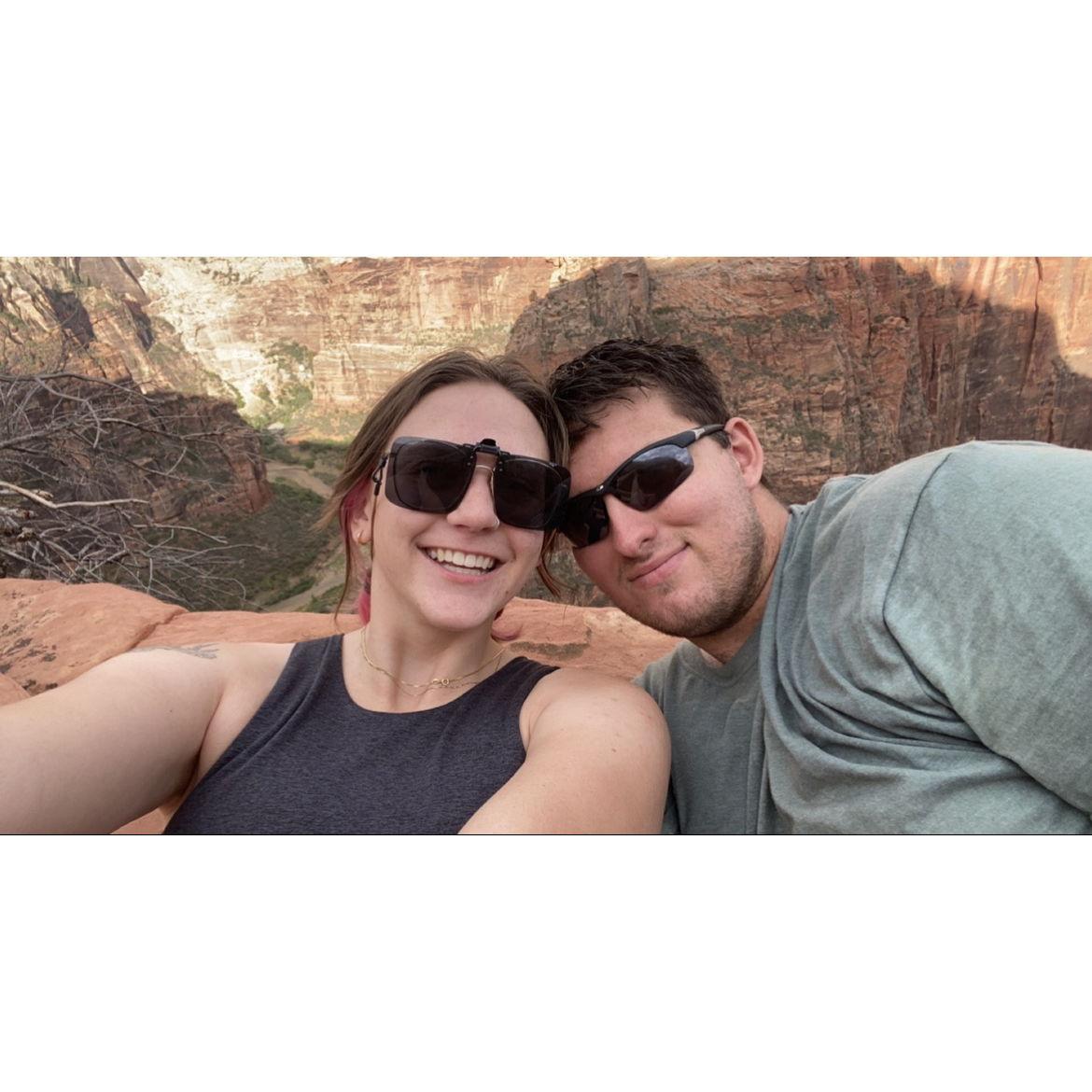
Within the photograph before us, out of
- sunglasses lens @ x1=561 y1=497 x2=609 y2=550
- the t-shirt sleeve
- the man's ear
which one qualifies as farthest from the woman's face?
the t-shirt sleeve

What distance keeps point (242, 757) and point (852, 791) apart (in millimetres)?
925

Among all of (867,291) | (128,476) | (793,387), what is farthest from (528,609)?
(793,387)

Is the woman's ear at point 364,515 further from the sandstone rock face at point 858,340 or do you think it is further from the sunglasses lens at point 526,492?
the sandstone rock face at point 858,340

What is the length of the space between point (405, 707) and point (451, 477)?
40 centimetres

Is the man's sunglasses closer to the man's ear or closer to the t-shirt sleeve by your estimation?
the man's ear

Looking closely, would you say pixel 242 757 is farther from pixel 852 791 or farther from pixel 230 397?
pixel 230 397

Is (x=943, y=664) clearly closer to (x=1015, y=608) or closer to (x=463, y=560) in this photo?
(x=1015, y=608)

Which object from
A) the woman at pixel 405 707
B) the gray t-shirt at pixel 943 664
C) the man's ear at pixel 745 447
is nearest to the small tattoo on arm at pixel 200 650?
the woman at pixel 405 707

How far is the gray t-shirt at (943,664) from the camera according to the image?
1.00m

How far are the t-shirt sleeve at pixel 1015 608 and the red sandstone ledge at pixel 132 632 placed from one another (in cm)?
165

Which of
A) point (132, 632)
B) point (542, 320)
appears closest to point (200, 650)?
point (132, 632)

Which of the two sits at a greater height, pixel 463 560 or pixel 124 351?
pixel 124 351

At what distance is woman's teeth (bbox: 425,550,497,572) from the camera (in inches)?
49.4

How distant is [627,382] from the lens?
1.50m
